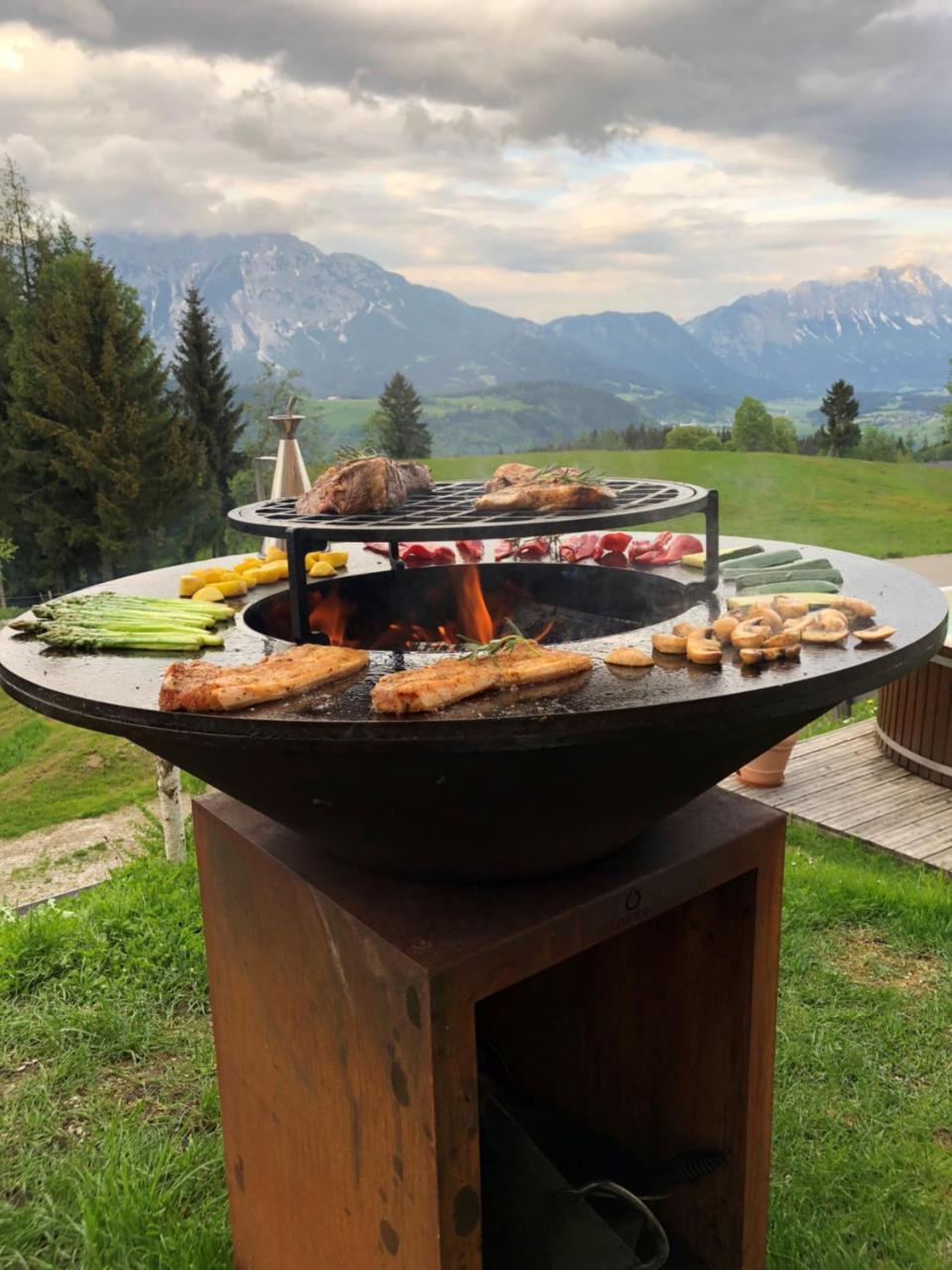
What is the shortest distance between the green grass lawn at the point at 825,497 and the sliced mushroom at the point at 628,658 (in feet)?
81.0

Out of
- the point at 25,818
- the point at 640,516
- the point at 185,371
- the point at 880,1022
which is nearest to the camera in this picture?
the point at 640,516

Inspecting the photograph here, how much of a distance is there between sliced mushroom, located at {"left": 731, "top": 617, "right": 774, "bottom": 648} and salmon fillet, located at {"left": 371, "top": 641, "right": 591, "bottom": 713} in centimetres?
31

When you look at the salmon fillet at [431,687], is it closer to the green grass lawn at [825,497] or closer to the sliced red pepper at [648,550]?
the sliced red pepper at [648,550]

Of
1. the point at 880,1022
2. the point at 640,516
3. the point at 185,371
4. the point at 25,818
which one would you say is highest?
the point at 185,371

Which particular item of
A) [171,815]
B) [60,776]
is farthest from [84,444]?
[171,815]

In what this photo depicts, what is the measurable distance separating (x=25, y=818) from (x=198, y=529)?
2419cm

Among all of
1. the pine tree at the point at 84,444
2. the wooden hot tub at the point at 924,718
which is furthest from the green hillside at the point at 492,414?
the wooden hot tub at the point at 924,718

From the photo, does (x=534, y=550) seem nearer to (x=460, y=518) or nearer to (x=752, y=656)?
(x=460, y=518)

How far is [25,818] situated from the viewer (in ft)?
43.8

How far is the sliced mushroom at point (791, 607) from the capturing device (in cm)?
201

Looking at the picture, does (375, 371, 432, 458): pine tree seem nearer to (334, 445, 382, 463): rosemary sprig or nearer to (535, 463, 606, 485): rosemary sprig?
(334, 445, 382, 463): rosemary sprig

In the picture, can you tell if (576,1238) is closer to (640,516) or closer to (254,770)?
(254,770)

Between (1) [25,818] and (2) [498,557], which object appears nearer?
(2) [498,557]

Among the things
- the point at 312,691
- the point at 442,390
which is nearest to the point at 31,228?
the point at 312,691
